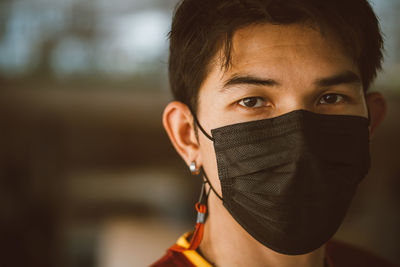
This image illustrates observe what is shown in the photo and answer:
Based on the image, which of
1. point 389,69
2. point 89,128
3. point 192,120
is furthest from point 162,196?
point 192,120

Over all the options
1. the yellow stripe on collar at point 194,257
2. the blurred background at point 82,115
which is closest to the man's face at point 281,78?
the yellow stripe on collar at point 194,257

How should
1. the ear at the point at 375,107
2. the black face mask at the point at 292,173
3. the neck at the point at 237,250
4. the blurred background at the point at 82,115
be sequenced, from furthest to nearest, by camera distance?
the blurred background at the point at 82,115
the ear at the point at 375,107
the neck at the point at 237,250
the black face mask at the point at 292,173

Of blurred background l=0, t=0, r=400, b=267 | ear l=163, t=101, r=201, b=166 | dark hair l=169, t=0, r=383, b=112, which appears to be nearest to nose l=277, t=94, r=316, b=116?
dark hair l=169, t=0, r=383, b=112

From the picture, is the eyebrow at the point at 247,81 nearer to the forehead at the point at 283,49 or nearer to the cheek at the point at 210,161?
the forehead at the point at 283,49

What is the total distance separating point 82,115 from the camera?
6160mm

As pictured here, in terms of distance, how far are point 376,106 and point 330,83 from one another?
13.2 inches

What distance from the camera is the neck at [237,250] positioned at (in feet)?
3.89

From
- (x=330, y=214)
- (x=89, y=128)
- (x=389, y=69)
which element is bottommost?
(x=89, y=128)

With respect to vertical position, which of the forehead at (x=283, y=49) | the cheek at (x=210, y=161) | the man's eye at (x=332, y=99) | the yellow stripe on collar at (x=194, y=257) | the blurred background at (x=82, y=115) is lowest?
the blurred background at (x=82, y=115)

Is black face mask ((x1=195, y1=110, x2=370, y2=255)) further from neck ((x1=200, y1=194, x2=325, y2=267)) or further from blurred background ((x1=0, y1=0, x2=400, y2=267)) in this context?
blurred background ((x1=0, y1=0, x2=400, y2=267))

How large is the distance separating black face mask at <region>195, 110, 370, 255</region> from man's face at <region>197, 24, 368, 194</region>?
37mm

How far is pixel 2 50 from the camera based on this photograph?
533 cm

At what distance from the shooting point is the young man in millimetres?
1080

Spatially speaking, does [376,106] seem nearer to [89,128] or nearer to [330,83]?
[330,83]
